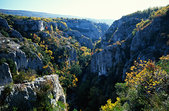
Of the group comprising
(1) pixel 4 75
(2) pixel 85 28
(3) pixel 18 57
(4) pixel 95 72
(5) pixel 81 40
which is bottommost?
(4) pixel 95 72

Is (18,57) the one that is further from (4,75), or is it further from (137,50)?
(137,50)

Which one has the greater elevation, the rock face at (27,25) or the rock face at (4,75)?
the rock face at (27,25)

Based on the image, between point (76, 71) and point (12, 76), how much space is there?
42.0 meters

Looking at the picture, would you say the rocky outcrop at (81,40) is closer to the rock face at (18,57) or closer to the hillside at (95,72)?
the hillside at (95,72)

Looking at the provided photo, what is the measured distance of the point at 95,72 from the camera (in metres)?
63.1

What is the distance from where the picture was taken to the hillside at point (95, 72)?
8.86 metres

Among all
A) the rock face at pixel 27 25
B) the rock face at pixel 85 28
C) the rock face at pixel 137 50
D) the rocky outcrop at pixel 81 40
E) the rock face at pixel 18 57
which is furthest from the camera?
the rock face at pixel 85 28

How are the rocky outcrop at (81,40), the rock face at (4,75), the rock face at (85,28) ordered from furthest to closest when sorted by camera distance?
the rock face at (85,28) → the rocky outcrop at (81,40) → the rock face at (4,75)

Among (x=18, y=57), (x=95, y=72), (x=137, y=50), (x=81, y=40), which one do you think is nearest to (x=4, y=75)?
(x=18, y=57)

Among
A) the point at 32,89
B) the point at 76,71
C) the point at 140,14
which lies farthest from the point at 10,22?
the point at 140,14

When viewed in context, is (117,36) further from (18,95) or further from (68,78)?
(18,95)

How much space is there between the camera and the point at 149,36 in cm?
3516

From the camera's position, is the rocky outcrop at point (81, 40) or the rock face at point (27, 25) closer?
the rock face at point (27, 25)

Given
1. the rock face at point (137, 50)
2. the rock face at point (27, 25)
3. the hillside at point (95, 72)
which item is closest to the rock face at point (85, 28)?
the hillside at point (95, 72)
